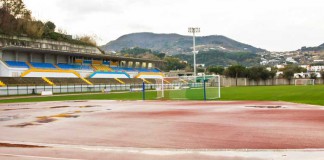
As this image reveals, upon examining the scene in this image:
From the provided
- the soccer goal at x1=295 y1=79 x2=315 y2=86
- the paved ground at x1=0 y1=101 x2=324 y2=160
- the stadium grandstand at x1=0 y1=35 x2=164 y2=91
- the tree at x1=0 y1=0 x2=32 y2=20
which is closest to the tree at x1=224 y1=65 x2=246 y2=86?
the soccer goal at x1=295 y1=79 x2=315 y2=86

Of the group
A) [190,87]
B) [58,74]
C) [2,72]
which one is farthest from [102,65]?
[190,87]

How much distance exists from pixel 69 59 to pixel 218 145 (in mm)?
80777

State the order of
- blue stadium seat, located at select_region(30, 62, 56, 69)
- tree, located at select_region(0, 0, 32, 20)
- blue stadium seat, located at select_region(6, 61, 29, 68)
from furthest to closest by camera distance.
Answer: tree, located at select_region(0, 0, 32, 20) → blue stadium seat, located at select_region(30, 62, 56, 69) → blue stadium seat, located at select_region(6, 61, 29, 68)

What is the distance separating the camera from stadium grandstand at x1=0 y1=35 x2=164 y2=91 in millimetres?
67375

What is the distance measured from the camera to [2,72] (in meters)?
67.0

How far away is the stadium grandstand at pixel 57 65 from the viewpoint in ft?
221

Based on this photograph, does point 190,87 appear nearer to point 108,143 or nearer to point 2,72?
point 2,72

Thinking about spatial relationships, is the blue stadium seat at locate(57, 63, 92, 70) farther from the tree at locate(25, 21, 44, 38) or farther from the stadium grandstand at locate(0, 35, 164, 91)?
the tree at locate(25, 21, 44, 38)

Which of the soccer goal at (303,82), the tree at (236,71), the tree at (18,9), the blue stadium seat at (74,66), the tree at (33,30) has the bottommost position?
the soccer goal at (303,82)

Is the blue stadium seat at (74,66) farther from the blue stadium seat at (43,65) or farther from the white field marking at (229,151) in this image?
the white field marking at (229,151)

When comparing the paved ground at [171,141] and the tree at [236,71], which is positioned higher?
the tree at [236,71]

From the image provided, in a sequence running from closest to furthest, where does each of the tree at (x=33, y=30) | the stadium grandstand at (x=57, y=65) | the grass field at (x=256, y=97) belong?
the grass field at (x=256, y=97) < the stadium grandstand at (x=57, y=65) < the tree at (x=33, y=30)

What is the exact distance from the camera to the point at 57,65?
8038cm

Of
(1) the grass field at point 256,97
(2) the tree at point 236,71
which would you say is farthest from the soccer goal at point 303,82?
(1) the grass field at point 256,97
